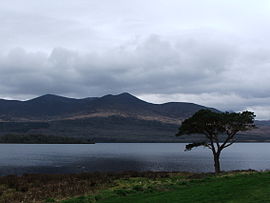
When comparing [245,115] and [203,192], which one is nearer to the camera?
[203,192]

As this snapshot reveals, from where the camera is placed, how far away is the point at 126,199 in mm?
21891

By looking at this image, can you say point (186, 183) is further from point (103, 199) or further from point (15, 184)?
point (15, 184)

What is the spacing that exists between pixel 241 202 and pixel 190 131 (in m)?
35.9

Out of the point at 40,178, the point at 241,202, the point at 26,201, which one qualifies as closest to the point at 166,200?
the point at 241,202

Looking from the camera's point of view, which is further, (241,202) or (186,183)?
(186,183)

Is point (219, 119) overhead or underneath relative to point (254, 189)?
overhead

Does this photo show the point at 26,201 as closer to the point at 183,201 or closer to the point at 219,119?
the point at 183,201

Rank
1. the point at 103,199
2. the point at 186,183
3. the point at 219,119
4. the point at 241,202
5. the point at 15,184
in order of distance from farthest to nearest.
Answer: the point at 219,119 < the point at 15,184 < the point at 186,183 < the point at 103,199 < the point at 241,202

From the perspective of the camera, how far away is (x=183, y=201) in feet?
63.6

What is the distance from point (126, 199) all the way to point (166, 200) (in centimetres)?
316

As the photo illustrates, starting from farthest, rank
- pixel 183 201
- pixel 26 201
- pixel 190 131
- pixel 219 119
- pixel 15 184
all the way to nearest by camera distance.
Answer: pixel 190 131
pixel 219 119
pixel 15 184
pixel 26 201
pixel 183 201

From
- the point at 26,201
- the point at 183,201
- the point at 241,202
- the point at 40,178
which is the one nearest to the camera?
the point at 241,202

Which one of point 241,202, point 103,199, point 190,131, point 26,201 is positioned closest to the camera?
point 241,202

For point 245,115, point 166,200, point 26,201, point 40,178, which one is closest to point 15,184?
point 40,178
